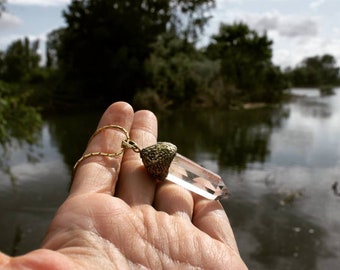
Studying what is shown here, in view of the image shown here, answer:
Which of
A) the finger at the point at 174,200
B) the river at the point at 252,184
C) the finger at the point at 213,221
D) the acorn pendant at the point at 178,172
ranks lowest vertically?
the river at the point at 252,184

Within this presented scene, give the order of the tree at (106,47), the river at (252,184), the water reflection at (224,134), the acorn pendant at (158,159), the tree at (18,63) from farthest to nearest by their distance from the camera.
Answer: the tree at (18,63), the tree at (106,47), the water reflection at (224,134), the river at (252,184), the acorn pendant at (158,159)

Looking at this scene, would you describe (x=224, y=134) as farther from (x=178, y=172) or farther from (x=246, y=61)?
(x=246, y=61)

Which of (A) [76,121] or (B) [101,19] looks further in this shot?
(B) [101,19]

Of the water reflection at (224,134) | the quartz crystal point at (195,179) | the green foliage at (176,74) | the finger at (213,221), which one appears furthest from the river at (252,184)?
the green foliage at (176,74)

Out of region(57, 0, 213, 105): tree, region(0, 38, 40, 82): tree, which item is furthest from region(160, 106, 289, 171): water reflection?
region(0, 38, 40, 82): tree

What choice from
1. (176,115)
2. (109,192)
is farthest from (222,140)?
(109,192)

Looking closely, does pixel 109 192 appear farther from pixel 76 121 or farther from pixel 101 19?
pixel 101 19

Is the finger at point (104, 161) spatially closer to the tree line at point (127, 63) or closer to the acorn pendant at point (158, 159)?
the acorn pendant at point (158, 159)

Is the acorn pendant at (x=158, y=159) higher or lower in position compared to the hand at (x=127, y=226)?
higher
